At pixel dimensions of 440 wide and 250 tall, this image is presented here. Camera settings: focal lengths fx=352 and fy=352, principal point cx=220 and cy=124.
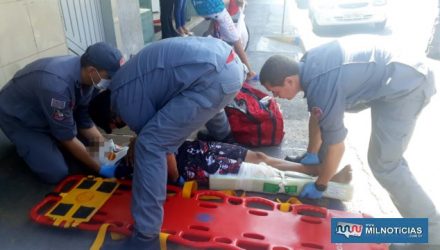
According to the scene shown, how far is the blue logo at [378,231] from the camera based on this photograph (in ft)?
6.67

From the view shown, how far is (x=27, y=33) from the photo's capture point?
129 inches

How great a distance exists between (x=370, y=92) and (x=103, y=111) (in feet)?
5.50

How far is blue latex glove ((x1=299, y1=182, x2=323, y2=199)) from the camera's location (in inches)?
98.5

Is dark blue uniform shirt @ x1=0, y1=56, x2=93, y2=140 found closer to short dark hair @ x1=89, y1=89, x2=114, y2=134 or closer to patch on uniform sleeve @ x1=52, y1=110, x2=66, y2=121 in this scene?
patch on uniform sleeve @ x1=52, y1=110, x2=66, y2=121

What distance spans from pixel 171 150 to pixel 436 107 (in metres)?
3.70

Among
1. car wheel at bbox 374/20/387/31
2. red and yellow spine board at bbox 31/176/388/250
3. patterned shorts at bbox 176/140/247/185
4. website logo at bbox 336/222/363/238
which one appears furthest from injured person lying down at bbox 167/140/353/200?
car wheel at bbox 374/20/387/31

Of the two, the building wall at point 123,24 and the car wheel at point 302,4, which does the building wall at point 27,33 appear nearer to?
the building wall at point 123,24

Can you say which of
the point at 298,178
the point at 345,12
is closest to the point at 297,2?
the point at 345,12

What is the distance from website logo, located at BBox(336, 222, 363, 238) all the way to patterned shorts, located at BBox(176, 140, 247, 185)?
85 centimetres

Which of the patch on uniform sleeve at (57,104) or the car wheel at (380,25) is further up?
the patch on uniform sleeve at (57,104)

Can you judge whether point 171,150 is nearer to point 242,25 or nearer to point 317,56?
point 317,56

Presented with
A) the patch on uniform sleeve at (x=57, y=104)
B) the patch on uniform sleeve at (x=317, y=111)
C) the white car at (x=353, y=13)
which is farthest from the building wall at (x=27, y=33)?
the white car at (x=353, y=13)

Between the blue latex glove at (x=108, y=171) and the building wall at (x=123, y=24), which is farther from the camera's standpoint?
the building wall at (x=123, y=24)

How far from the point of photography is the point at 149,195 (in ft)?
6.59
